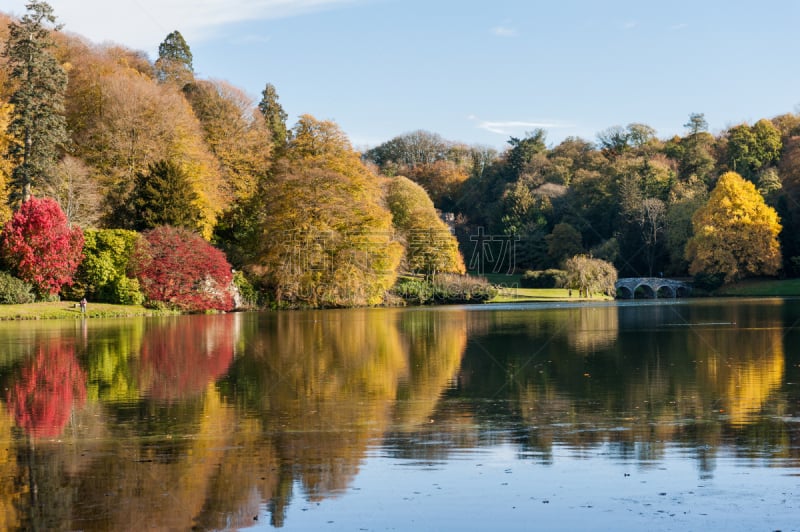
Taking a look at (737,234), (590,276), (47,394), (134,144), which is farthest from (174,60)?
(47,394)

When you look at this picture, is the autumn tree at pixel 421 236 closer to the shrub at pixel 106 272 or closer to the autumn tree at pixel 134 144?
the autumn tree at pixel 134 144

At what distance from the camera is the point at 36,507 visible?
297 inches

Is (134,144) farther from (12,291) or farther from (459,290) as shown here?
(459,290)

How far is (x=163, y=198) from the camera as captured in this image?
52469mm

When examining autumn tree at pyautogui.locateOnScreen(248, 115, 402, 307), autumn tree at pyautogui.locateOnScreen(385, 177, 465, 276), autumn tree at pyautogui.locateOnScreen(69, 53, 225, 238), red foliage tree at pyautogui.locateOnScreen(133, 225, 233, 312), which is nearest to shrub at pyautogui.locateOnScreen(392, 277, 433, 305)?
autumn tree at pyautogui.locateOnScreen(385, 177, 465, 276)

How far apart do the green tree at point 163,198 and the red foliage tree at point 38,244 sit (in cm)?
621

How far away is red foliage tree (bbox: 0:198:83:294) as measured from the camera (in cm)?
4572

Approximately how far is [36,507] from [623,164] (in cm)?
8438

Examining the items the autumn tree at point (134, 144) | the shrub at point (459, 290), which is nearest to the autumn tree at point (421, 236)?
the shrub at point (459, 290)

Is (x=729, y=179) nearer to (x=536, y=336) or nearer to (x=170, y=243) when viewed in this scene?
(x=170, y=243)

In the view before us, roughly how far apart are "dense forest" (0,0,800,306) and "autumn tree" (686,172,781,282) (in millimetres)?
117

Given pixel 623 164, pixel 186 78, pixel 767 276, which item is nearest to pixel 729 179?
pixel 767 276

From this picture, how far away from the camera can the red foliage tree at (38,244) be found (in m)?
45.7

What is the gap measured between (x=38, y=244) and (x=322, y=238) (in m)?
16.4
